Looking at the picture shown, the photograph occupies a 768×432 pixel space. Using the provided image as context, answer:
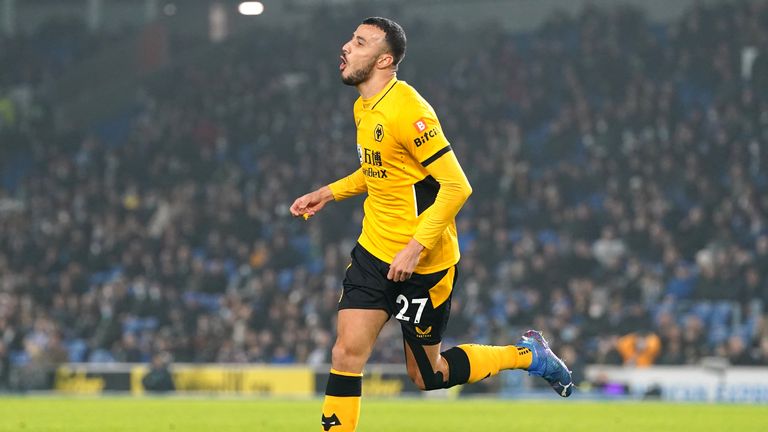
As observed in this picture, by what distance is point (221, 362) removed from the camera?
859 inches

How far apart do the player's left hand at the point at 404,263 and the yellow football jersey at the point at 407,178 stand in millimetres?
62

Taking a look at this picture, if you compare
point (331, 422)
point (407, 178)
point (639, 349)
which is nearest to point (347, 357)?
point (331, 422)

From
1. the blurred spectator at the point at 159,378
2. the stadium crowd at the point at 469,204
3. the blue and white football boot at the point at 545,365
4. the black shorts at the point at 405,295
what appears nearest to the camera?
the black shorts at the point at 405,295

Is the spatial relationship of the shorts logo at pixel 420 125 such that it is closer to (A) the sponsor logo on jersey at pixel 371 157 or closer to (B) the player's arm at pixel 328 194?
(A) the sponsor logo on jersey at pixel 371 157

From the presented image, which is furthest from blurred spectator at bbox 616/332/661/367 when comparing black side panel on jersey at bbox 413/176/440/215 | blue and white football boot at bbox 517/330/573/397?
black side panel on jersey at bbox 413/176/440/215

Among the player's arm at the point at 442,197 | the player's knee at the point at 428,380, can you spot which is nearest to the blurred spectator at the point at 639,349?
the player's knee at the point at 428,380

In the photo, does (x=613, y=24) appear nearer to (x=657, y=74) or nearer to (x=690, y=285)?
(x=657, y=74)

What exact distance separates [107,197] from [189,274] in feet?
13.4

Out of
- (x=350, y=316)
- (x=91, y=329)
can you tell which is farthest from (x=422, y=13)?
(x=350, y=316)

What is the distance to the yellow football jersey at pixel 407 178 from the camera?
655 centimetres

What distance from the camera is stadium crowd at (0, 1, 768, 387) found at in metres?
21.1

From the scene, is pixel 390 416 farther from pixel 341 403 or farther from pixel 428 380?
pixel 341 403

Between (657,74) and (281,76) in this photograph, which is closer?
(657,74)

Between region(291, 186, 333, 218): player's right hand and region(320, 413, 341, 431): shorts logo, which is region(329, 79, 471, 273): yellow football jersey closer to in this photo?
region(291, 186, 333, 218): player's right hand
